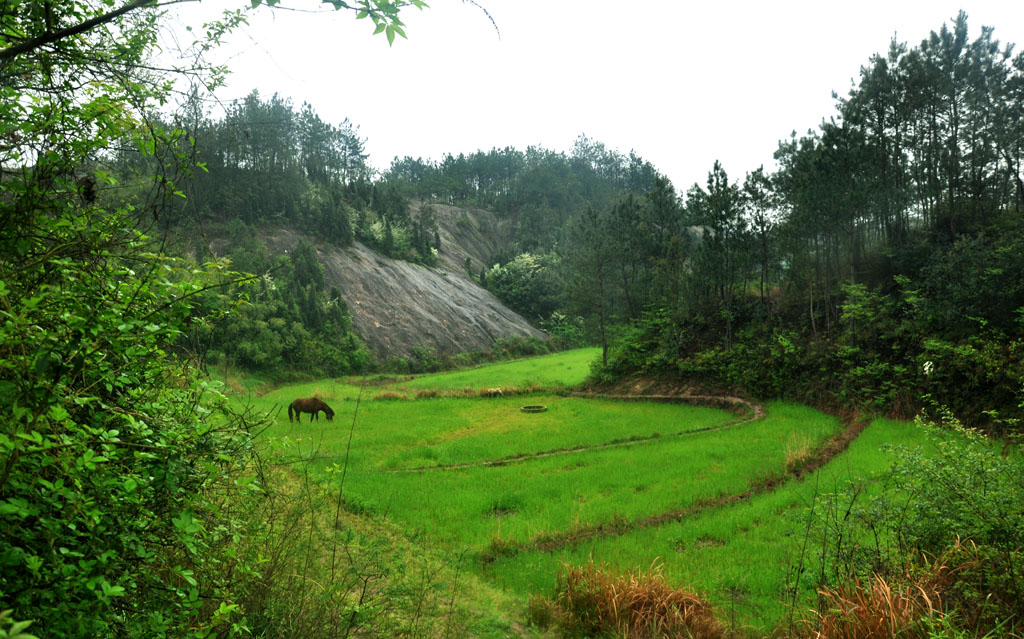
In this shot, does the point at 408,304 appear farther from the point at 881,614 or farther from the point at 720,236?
the point at 881,614

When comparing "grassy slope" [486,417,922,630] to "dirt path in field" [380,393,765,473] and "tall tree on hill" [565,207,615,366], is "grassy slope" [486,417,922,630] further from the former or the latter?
"tall tree on hill" [565,207,615,366]

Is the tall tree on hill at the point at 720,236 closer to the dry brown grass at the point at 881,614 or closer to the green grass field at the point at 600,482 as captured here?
the green grass field at the point at 600,482

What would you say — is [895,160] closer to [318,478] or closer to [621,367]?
[621,367]

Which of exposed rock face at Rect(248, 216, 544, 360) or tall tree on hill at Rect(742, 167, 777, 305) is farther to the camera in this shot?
exposed rock face at Rect(248, 216, 544, 360)

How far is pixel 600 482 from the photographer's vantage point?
10.9 metres

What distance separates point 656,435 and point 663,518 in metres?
7.43

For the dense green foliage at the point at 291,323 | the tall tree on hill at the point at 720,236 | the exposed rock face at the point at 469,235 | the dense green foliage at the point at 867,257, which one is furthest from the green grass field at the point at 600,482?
the exposed rock face at the point at 469,235

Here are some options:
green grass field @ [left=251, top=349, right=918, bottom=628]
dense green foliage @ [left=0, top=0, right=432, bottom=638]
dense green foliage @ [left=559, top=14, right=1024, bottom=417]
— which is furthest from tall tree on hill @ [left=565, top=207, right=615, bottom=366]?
dense green foliage @ [left=0, top=0, right=432, bottom=638]

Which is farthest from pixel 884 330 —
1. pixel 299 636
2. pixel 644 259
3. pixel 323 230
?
pixel 323 230

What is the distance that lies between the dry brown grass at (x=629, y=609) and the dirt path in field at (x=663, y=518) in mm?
1950

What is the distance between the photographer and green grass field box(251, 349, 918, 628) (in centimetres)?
664

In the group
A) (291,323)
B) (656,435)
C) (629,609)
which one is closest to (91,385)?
(629,609)

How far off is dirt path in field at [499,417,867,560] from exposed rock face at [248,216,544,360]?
29305 millimetres

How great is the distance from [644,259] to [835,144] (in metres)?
11.3
